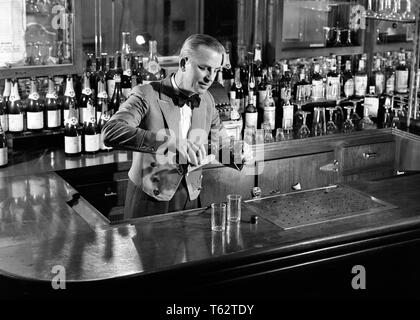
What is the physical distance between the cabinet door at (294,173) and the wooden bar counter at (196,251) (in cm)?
108

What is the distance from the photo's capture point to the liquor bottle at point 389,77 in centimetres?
513

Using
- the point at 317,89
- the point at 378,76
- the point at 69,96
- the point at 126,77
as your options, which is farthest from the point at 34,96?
the point at 378,76

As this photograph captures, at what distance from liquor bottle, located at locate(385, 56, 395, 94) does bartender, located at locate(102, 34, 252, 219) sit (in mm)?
2014

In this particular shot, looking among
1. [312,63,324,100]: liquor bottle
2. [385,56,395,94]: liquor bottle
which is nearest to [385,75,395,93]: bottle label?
[385,56,395,94]: liquor bottle

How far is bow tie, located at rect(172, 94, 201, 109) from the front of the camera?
336 centimetres

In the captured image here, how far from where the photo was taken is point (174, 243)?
8.31 ft

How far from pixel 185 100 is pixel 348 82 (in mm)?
1933

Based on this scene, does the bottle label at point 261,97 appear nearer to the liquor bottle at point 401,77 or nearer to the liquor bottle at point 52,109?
the liquor bottle at point 401,77

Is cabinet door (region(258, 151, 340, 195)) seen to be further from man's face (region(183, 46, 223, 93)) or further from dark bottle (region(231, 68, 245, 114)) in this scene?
man's face (region(183, 46, 223, 93))

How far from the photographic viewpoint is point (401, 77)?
5148 millimetres

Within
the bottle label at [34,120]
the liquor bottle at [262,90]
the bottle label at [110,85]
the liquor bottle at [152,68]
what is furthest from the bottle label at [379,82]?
the bottle label at [34,120]
